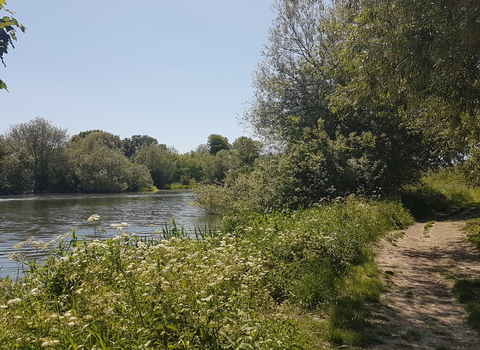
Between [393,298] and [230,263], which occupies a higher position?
[230,263]

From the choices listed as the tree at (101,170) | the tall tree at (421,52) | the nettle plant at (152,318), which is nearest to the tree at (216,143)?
the tree at (101,170)

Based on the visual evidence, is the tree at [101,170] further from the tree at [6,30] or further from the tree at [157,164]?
the tree at [6,30]

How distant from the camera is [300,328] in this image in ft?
17.1

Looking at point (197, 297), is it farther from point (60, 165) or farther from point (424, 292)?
point (60, 165)

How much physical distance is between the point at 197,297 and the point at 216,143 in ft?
369

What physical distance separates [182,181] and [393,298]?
7777 centimetres

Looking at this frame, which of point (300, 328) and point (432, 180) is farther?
point (432, 180)

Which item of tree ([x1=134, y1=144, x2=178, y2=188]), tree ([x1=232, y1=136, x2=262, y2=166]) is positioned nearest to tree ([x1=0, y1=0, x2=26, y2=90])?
tree ([x1=232, y1=136, x2=262, y2=166])

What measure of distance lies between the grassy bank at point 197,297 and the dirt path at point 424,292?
39cm

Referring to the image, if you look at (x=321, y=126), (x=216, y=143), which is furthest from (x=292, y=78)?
(x=216, y=143)

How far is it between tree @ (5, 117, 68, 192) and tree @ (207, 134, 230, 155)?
58705 millimetres

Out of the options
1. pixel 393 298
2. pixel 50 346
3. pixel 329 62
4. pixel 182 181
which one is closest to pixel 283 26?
pixel 329 62

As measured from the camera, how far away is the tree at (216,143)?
378 feet

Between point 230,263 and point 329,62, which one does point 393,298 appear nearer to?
point 230,263
